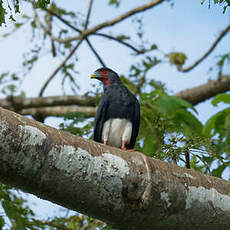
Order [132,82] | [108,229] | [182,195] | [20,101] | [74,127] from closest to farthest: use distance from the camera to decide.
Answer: [182,195] → [108,229] → [74,127] → [132,82] → [20,101]

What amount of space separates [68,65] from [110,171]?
14.9 feet

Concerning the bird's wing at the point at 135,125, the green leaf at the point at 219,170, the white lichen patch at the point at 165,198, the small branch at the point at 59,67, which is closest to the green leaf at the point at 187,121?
the bird's wing at the point at 135,125

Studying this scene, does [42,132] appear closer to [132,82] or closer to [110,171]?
[110,171]

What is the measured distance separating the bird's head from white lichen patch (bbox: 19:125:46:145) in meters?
2.93

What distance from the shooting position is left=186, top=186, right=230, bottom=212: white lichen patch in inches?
81.7

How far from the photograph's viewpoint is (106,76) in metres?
4.95

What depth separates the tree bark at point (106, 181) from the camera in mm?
1787

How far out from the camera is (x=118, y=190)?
1.93m

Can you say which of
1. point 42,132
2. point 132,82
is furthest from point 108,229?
point 132,82

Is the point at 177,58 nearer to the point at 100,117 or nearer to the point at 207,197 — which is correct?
the point at 100,117

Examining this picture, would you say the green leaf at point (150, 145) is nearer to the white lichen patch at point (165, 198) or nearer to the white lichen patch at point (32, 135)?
the white lichen patch at point (165, 198)

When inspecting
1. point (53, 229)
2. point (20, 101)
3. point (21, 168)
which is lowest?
point (21, 168)

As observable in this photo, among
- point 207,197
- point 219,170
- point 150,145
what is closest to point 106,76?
point 150,145

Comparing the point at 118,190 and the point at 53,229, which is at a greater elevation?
the point at 53,229
